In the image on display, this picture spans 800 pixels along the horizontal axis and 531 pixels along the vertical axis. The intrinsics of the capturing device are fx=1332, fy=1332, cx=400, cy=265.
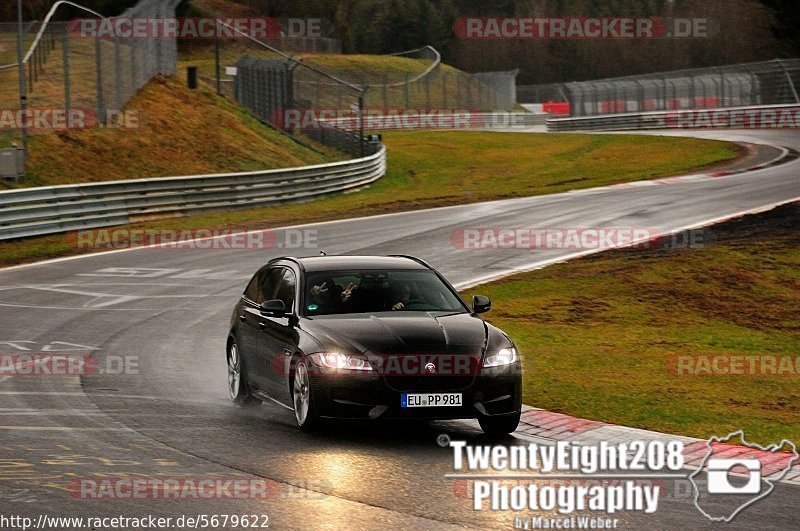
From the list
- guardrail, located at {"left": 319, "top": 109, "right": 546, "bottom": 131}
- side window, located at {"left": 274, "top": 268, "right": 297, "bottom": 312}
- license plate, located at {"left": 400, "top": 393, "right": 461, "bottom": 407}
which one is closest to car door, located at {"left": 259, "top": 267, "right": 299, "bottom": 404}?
side window, located at {"left": 274, "top": 268, "right": 297, "bottom": 312}

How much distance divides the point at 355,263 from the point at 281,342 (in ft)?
3.70

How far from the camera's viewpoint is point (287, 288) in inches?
500

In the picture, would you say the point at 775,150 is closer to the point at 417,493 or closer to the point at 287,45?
the point at 417,493

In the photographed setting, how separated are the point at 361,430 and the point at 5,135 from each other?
28671mm

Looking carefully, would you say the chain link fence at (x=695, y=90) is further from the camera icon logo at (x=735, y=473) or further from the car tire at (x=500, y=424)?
the camera icon logo at (x=735, y=473)

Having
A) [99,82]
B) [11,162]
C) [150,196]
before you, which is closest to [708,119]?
[99,82]

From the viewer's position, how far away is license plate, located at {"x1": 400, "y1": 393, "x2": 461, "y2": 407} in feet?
35.0

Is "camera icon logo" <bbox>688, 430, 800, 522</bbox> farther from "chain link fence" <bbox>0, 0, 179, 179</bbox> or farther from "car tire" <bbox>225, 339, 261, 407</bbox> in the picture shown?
"chain link fence" <bbox>0, 0, 179, 179</bbox>

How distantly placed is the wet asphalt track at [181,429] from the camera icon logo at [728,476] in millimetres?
202

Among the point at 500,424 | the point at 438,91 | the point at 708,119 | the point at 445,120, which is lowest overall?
the point at 445,120

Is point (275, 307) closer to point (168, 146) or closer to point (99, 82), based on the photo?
point (99, 82)

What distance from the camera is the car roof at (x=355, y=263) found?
41.0 ft

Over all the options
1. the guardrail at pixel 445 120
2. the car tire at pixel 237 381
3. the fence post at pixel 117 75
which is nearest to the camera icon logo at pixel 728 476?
the car tire at pixel 237 381

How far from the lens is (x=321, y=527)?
26.0 feet
